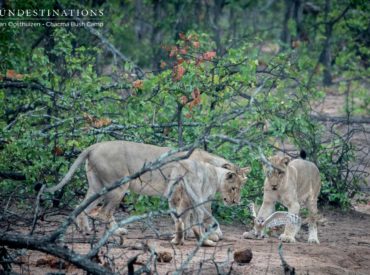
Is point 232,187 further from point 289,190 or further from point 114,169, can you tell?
point 114,169

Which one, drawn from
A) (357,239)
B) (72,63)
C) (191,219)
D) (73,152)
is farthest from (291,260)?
(72,63)

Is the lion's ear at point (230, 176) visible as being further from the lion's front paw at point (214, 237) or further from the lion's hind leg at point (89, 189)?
the lion's hind leg at point (89, 189)

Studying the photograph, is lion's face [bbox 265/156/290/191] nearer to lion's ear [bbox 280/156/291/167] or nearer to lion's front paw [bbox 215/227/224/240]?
lion's ear [bbox 280/156/291/167]

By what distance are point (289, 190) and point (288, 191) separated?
13 millimetres

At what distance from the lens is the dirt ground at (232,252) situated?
6371 mm

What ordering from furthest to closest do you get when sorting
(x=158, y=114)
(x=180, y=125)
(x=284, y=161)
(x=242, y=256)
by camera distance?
1. (x=158, y=114)
2. (x=180, y=125)
3. (x=284, y=161)
4. (x=242, y=256)

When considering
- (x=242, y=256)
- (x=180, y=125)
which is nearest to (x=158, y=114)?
(x=180, y=125)

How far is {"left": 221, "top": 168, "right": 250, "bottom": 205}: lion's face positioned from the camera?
8219 mm

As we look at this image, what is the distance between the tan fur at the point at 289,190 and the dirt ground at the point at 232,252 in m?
0.16

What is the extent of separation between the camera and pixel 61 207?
8.42 metres

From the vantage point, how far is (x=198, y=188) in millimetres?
7766

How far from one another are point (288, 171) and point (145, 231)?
1435 mm

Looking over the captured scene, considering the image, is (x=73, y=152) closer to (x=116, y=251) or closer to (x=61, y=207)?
(x=61, y=207)

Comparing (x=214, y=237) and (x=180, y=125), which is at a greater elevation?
(x=180, y=125)
